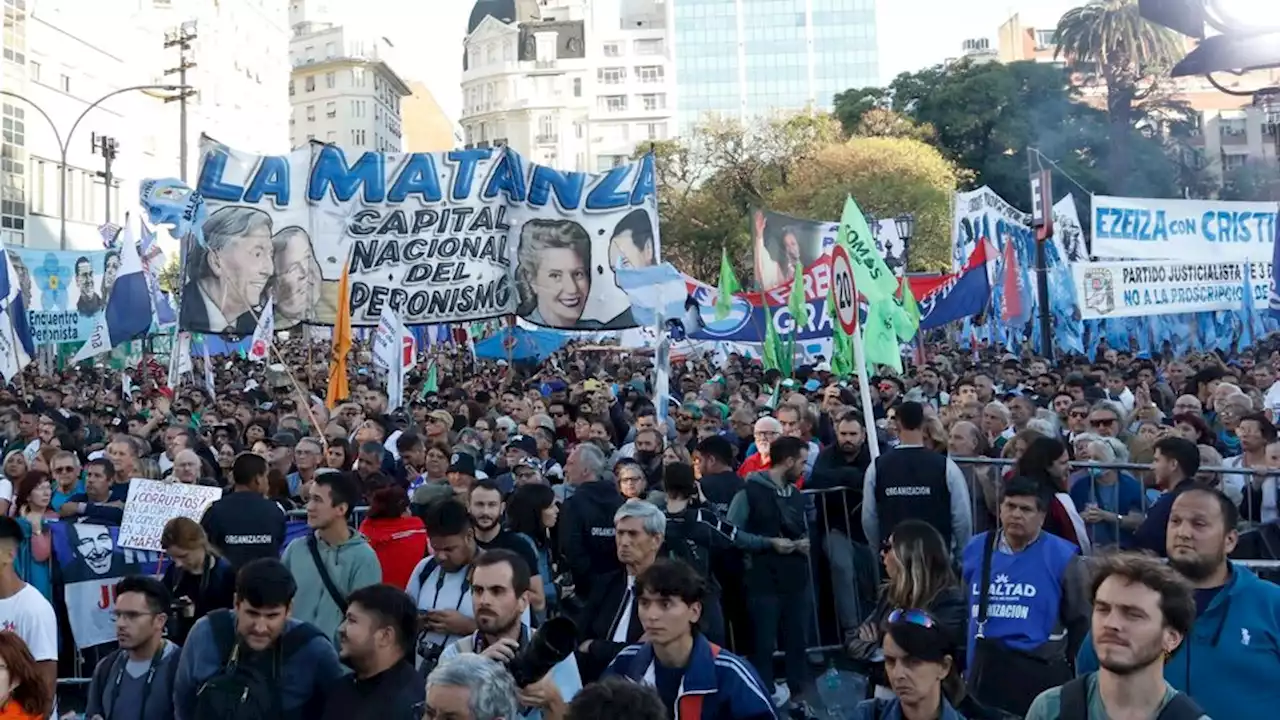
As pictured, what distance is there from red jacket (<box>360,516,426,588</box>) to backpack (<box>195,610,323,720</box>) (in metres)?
1.98

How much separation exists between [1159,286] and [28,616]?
1843 cm

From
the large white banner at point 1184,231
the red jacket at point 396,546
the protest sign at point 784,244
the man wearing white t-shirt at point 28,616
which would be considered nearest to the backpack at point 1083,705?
the man wearing white t-shirt at point 28,616

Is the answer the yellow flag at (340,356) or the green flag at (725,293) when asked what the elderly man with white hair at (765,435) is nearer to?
the yellow flag at (340,356)

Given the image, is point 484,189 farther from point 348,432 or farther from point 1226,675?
point 1226,675

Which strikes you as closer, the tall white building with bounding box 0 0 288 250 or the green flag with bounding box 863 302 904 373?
the green flag with bounding box 863 302 904 373

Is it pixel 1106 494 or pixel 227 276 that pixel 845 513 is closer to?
pixel 1106 494

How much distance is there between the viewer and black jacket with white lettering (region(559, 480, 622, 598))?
730cm

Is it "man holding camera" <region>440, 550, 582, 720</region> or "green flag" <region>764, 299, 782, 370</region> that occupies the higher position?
"green flag" <region>764, 299, 782, 370</region>

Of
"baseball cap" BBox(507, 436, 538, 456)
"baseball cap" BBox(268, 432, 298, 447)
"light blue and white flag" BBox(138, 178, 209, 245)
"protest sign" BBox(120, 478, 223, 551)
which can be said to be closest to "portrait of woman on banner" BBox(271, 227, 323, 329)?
"light blue and white flag" BBox(138, 178, 209, 245)

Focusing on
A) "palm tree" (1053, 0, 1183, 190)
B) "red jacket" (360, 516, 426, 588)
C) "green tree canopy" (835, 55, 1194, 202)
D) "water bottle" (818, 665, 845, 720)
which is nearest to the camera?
"red jacket" (360, 516, 426, 588)

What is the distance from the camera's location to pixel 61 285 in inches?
1209

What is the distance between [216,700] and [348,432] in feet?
27.3

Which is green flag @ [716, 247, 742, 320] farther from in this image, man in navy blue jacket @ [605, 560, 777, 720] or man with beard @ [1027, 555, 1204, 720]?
man with beard @ [1027, 555, 1204, 720]

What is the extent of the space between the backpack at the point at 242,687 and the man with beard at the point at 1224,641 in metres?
2.59
